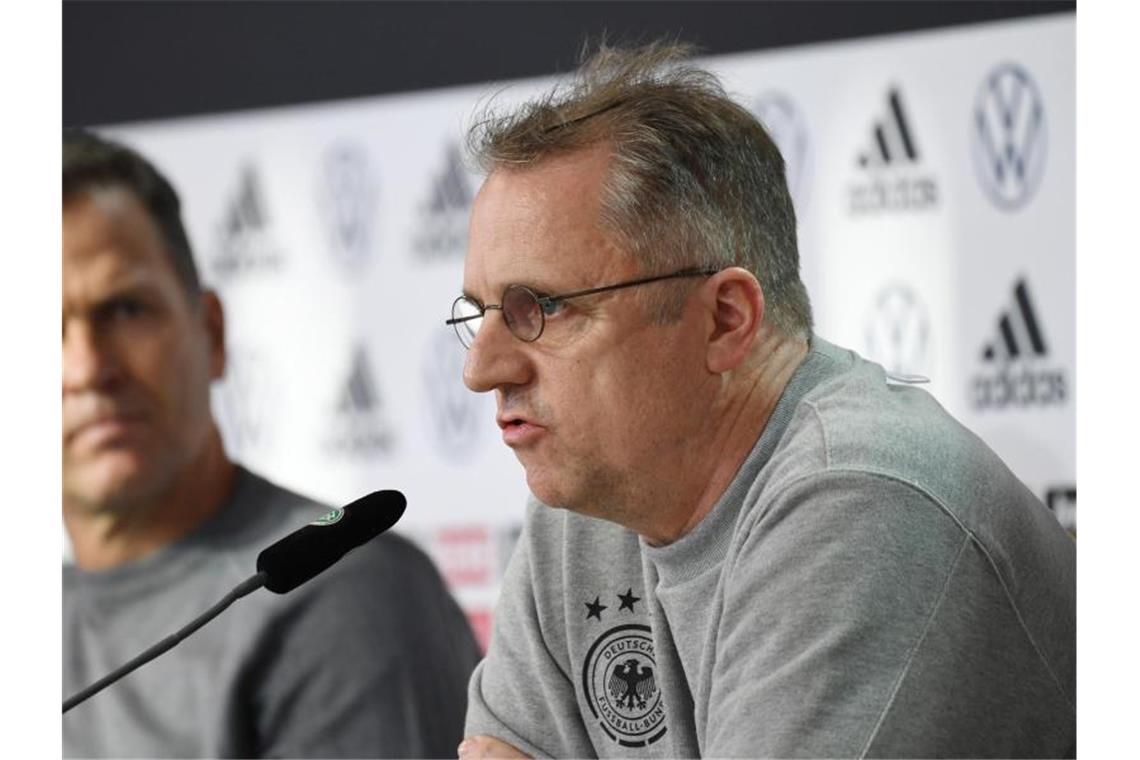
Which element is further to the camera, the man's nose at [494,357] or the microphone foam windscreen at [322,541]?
the man's nose at [494,357]

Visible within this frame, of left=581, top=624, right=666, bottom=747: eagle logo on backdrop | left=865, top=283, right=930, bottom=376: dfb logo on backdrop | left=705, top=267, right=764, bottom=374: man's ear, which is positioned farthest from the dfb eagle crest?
left=865, top=283, right=930, bottom=376: dfb logo on backdrop

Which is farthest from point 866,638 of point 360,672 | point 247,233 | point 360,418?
point 247,233

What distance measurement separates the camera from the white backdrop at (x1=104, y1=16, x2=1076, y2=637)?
2699 millimetres

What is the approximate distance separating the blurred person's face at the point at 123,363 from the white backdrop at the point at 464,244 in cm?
13

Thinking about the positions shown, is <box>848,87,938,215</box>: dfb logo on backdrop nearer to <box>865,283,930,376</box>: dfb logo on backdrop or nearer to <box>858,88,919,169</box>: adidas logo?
<box>858,88,919,169</box>: adidas logo

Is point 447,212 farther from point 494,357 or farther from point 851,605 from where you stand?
point 851,605

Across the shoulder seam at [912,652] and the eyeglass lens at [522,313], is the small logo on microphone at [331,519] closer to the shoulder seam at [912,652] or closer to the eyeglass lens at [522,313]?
the eyeglass lens at [522,313]

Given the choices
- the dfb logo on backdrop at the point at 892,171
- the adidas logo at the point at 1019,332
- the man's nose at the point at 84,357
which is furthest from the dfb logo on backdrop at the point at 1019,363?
the man's nose at the point at 84,357

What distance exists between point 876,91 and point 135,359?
1.56 metres

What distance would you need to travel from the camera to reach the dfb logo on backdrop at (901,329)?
2738mm

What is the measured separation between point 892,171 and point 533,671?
1.30 metres
